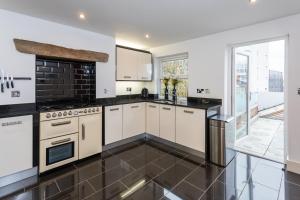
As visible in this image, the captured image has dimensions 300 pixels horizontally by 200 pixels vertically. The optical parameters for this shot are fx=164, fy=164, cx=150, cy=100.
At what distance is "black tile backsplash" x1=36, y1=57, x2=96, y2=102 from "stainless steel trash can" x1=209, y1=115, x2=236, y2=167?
7.55 feet

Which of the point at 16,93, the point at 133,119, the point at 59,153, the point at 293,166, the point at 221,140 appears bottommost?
the point at 293,166

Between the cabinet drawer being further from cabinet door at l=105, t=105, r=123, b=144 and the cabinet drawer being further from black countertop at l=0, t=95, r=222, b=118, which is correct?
cabinet door at l=105, t=105, r=123, b=144

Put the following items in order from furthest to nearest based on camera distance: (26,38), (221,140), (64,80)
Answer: (64,80), (221,140), (26,38)

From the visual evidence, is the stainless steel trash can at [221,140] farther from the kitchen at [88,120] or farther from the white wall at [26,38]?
the white wall at [26,38]

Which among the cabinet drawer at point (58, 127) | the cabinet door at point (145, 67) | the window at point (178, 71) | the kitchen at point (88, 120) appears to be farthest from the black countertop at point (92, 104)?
the cabinet door at point (145, 67)

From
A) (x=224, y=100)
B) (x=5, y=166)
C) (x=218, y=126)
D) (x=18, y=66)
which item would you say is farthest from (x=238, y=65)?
(x=5, y=166)

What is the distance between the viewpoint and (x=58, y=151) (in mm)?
2404

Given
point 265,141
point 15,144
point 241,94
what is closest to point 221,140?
point 241,94

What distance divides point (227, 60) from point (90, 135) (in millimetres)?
2827

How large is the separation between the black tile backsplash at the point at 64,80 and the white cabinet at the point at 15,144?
0.70 m

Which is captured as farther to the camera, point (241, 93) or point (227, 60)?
point (241, 93)

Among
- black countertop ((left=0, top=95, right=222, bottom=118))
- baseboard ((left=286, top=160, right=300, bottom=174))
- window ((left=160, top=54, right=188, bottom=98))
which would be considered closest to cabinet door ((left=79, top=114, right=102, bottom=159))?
black countertop ((left=0, top=95, right=222, bottom=118))

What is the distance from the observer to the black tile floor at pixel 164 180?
1863 millimetres

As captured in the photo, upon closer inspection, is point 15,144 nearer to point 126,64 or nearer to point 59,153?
point 59,153
